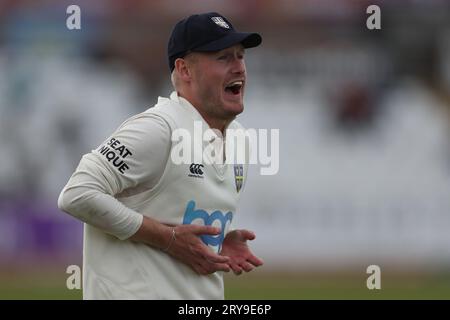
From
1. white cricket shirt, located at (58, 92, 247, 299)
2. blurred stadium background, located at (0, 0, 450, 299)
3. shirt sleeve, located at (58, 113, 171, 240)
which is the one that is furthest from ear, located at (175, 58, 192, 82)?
blurred stadium background, located at (0, 0, 450, 299)

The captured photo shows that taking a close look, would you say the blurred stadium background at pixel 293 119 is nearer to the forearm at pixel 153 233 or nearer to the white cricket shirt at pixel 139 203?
the white cricket shirt at pixel 139 203

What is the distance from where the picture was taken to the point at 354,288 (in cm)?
1137

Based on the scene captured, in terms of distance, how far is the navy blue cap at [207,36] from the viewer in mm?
4773

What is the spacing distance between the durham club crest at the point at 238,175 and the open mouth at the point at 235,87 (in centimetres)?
38

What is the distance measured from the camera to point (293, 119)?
42.4 ft

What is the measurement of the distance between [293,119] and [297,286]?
7.69 ft

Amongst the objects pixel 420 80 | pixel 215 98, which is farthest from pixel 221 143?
pixel 420 80

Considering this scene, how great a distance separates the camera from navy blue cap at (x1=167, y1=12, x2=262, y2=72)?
4773mm

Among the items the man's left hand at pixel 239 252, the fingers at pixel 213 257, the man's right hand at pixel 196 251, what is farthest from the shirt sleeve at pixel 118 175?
the man's left hand at pixel 239 252

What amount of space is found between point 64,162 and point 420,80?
15.7 ft

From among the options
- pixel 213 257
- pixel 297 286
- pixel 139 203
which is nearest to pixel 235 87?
pixel 139 203

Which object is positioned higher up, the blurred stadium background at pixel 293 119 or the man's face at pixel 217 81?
the blurred stadium background at pixel 293 119

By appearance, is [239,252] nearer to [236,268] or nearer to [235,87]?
[236,268]
